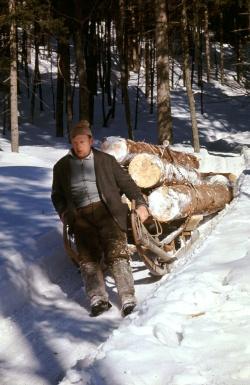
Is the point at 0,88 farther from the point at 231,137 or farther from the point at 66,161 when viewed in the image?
the point at 66,161

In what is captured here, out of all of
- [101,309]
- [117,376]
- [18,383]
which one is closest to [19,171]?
[101,309]

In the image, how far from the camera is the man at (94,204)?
554 centimetres

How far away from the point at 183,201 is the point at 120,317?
2.63 m

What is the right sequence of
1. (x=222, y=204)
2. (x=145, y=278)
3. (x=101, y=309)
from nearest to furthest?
1. (x=101, y=309)
2. (x=145, y=278)
3. (x=222, y=204)

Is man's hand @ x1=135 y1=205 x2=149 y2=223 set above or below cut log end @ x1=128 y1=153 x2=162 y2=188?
below

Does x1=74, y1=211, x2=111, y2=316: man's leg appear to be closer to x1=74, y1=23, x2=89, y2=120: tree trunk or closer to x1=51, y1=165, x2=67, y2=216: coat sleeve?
x1=51, y1=165, x2=67, y2=216: coat sleeve

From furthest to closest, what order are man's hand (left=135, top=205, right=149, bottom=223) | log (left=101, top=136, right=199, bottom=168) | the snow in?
log (left=101, top=136, right=199, bottom=168)
man's hand (left=135, top=205, right=149, bottom=223)
the snow

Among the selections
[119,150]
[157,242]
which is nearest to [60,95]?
[119,150]

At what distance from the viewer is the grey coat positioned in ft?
18.4

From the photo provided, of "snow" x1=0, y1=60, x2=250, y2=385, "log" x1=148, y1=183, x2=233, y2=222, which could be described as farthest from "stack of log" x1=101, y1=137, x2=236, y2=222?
"snow" x1=0, y1=60, x2=250, y2=385

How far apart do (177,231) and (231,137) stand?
20.2 meters

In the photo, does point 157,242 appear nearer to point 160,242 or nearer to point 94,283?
point 160,242

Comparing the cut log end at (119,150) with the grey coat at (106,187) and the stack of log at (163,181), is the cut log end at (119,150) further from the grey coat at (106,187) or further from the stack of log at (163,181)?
the grey coat at (106,187)

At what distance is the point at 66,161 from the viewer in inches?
226
